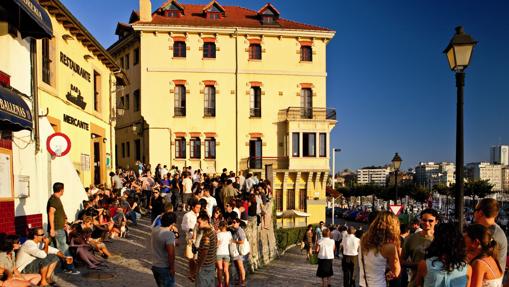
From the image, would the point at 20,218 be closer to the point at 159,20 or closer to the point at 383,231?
the point at 383,231

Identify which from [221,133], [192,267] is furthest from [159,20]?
[192,267]

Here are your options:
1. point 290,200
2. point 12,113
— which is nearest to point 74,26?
point 12,113

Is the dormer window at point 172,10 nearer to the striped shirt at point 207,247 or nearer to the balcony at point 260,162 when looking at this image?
the balcony at point 260,162

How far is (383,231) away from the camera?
18.1ft

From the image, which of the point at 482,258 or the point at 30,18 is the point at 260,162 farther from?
the point at 482,258

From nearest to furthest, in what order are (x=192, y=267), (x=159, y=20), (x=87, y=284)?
(x=192, y=267)
(x=87, y=284)
(x=159, y=20)

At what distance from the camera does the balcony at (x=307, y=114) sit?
3559cm

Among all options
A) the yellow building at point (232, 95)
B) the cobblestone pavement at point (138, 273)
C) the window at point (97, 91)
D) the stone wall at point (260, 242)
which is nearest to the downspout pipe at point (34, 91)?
the cobblestone pavement at point (138, 273)

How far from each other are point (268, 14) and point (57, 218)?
29.6 m

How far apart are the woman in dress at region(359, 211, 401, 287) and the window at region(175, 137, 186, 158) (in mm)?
29709

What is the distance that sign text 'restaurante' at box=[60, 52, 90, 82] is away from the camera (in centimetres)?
1645

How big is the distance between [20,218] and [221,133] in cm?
2425

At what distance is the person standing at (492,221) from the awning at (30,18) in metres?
9.24

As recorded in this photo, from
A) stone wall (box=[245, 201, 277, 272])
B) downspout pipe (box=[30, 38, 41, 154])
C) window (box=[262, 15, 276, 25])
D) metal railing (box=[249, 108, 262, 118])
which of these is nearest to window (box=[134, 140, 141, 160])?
metal railing (box=[249, 108, 262, 118])
